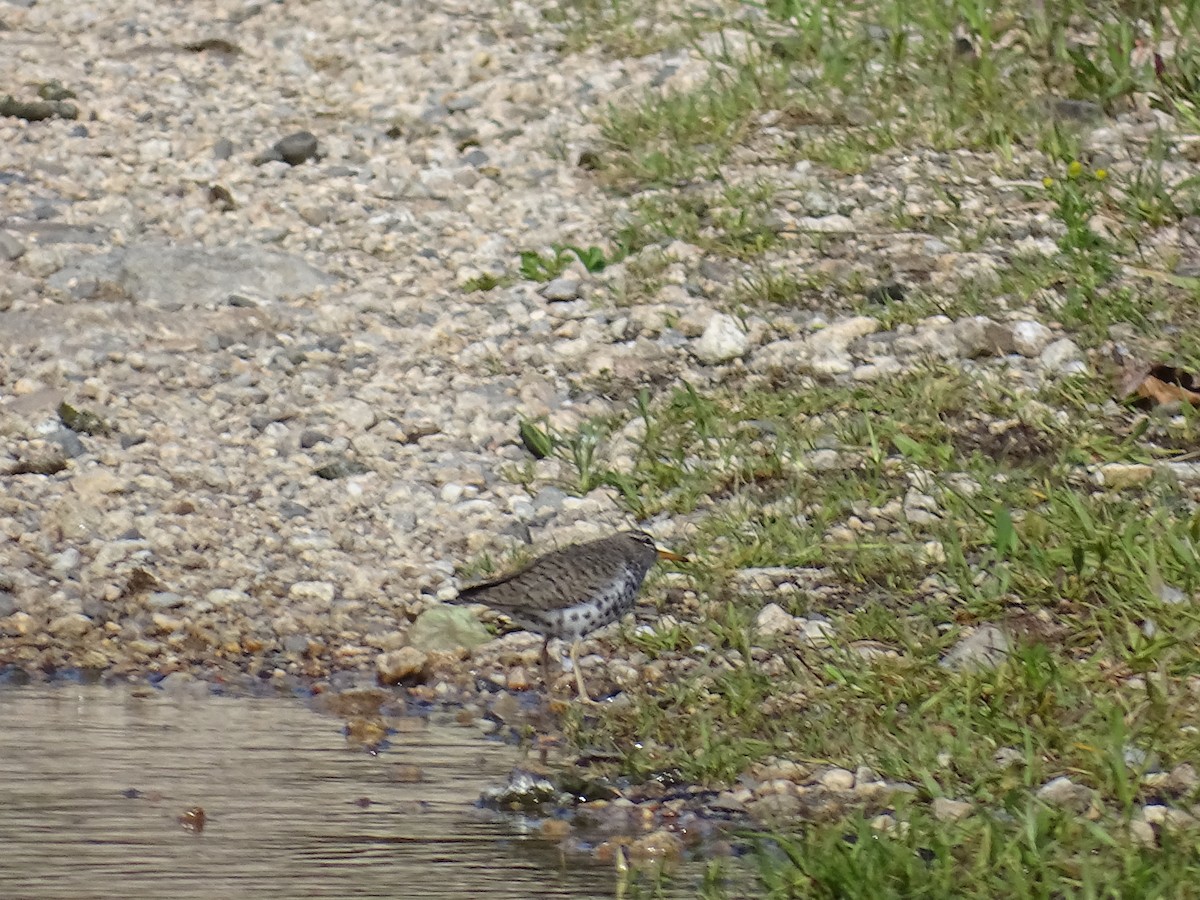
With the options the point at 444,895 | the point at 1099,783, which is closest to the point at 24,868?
the point at 444,895

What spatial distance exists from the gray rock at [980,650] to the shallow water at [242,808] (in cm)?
141

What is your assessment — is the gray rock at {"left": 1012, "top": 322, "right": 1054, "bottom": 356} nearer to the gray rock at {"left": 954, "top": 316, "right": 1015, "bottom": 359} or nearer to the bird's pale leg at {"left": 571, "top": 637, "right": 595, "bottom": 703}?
the gray rock at {"left": 954, "top": 316, "right": 1015, "bottom": 359}

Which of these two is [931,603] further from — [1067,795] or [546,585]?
[1067,795]

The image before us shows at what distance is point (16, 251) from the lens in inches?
378

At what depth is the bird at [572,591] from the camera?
6309 mm

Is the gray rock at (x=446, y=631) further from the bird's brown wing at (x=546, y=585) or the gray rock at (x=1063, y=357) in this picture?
the gray rock at (x=1063, y=357)

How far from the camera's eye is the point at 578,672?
6.34 metres

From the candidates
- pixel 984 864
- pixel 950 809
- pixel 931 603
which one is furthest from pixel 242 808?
pixel 931 603

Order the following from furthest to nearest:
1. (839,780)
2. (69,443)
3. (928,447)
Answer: (69,443) → (928,447) → (839,780)

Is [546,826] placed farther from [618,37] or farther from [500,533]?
[618,37]

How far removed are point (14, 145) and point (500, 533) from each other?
4.98 m

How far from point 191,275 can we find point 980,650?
4.93 meters

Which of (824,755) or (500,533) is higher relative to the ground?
(824,755)

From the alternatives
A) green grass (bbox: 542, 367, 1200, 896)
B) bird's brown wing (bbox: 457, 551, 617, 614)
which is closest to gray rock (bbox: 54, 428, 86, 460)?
green grass (bbox: 542, 367, 1200, 896)
